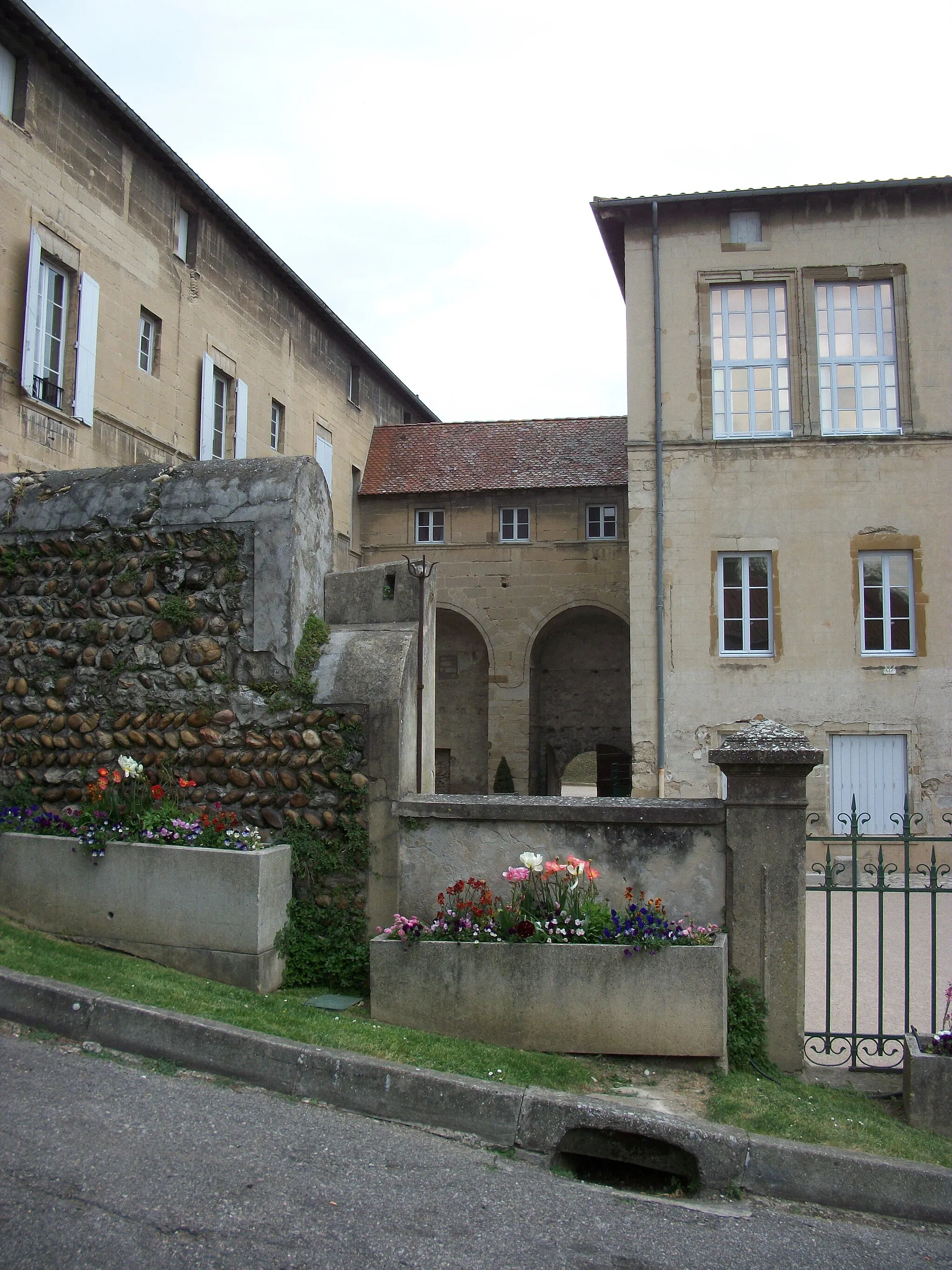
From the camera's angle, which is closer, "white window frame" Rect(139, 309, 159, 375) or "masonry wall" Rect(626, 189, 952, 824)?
"masonry wall" Rect(626, 189, 952, 824)

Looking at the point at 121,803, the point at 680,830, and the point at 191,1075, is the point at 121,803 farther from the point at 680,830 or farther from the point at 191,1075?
the point at 680,830

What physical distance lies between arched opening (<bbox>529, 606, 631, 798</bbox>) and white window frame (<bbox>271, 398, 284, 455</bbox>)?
23.7 ft

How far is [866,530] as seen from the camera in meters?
16.3

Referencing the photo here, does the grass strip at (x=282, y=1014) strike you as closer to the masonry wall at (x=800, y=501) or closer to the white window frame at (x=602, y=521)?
the masonry wall at (x=800, y=501)

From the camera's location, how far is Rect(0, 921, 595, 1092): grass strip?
4.62 metres

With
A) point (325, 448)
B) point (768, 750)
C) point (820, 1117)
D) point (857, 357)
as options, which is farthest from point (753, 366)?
point (820, 1117)

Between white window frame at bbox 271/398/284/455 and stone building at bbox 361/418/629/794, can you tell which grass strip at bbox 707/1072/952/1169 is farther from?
white window frame at bbox 271/398/284/455

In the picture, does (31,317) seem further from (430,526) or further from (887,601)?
(887,601)

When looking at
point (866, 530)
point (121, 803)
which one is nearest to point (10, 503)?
point (121, 803)

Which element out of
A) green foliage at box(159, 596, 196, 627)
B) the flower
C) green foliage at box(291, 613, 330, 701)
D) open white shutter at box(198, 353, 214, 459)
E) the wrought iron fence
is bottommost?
the wrought iron fence

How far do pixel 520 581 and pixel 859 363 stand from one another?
28.2 feet

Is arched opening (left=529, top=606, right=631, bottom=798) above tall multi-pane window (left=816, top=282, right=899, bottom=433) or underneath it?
underneath

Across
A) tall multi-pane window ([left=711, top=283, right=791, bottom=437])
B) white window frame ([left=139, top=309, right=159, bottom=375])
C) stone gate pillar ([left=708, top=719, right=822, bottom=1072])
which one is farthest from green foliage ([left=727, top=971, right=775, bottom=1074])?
white window frame ([left=139, top=309, right=159, bottom=375])

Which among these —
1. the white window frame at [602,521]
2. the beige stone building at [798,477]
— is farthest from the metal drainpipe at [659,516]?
the white window frame at [602,521]
